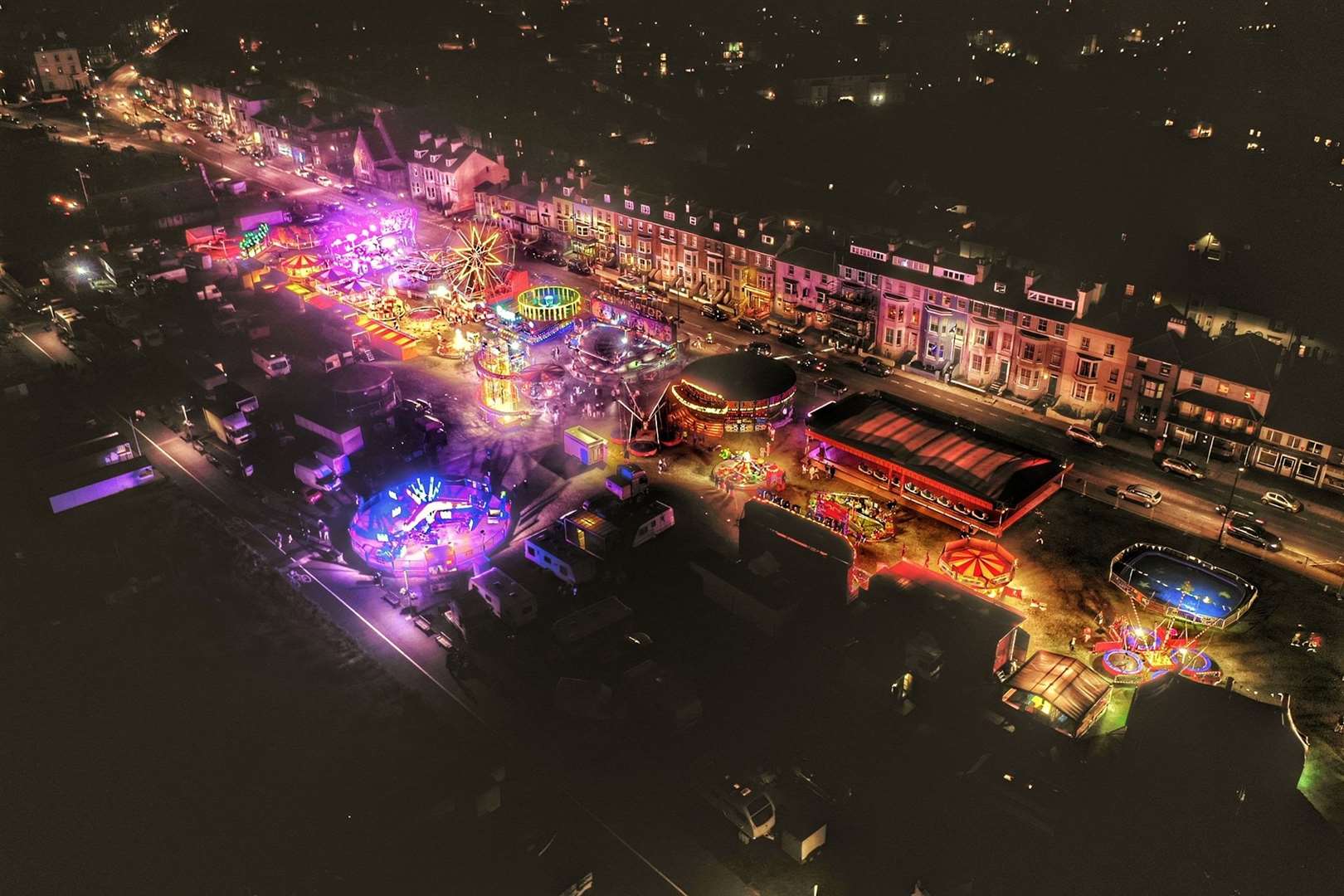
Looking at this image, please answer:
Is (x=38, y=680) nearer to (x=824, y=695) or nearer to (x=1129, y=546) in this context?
(x=824, y=695)

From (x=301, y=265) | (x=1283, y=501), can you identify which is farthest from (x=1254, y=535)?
(x=301, y=265)

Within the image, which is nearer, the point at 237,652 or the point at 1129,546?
the point at 237,652

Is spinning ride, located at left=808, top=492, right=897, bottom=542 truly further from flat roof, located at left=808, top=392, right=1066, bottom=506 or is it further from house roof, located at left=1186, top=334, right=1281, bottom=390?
house roof, located at left=1186, top=334, right=1281, bottom=390

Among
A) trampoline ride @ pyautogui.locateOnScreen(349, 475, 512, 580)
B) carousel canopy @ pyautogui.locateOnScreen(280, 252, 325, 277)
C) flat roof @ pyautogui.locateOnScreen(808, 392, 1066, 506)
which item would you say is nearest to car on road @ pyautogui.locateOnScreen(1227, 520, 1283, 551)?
flat roof @ pyautogui.locateOnScreen(808, 392, 1066, 506)

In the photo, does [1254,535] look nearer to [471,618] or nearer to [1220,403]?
[1220,403]

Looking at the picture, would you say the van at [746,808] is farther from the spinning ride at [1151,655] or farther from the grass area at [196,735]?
the spinning ride at [1151,655]

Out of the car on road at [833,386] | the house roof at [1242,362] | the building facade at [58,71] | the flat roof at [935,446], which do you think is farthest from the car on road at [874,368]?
the building facade at [58,71]

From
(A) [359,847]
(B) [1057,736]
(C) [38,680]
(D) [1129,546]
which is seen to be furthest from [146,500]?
(D) [1129,546]
